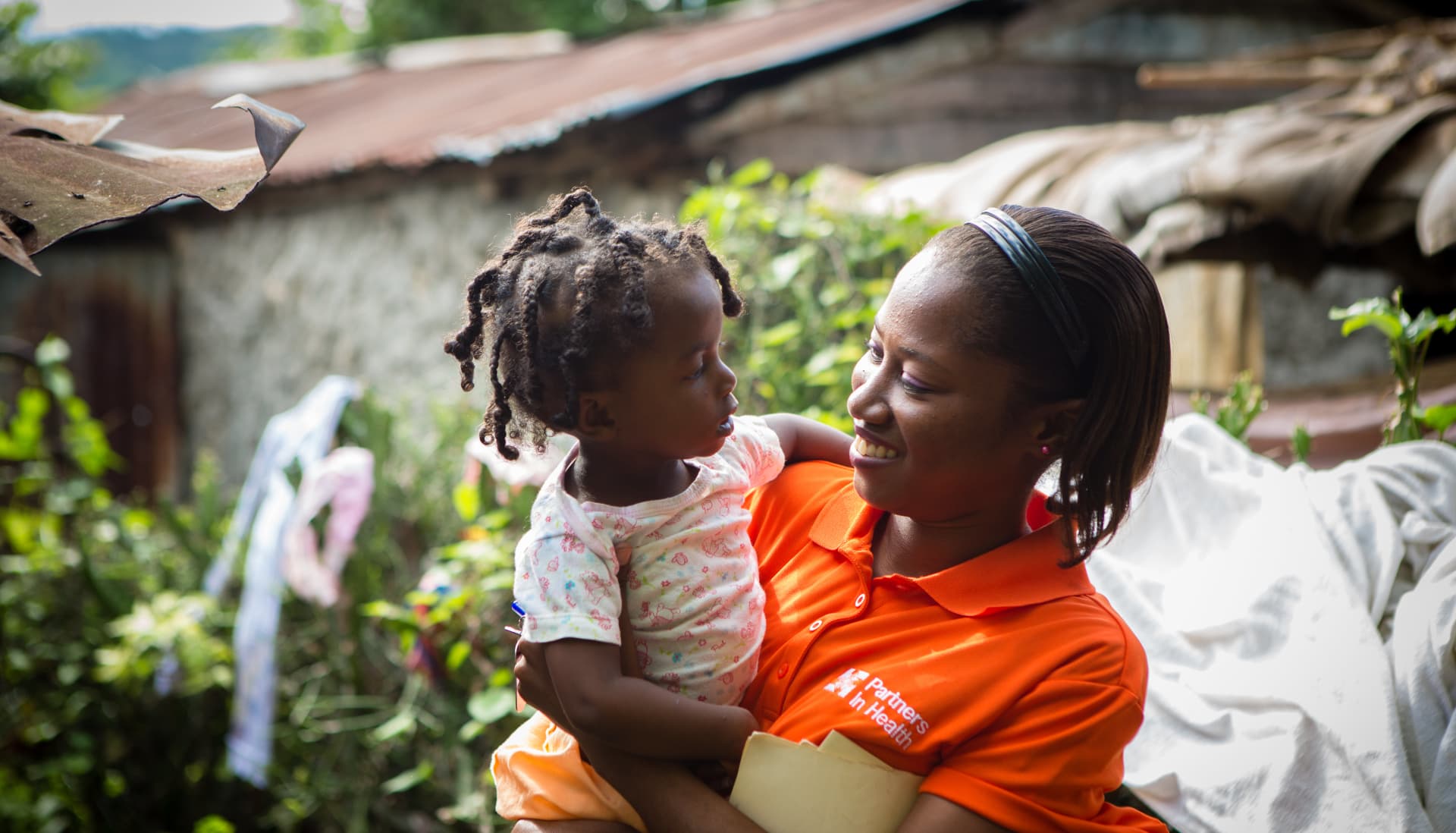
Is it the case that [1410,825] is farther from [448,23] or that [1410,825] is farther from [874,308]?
[448,23]

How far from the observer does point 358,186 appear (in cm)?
685

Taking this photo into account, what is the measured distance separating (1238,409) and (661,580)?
1.70 metres

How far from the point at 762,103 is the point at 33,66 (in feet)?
30.3

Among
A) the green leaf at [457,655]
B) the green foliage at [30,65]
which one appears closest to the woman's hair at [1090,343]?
the green leaf at [457,655]

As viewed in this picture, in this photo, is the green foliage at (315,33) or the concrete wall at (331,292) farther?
the green foliage at (315,33)

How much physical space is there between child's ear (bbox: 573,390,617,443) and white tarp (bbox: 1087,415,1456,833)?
0.98 metres

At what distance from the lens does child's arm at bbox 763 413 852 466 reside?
199 cm

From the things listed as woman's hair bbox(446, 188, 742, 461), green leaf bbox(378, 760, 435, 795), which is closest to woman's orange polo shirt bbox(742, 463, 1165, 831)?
A: woman's hair bbox(446, 188, 742, 461)

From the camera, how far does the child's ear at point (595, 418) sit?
161 cm

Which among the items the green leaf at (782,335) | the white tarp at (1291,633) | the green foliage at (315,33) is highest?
the green foliage at (315,33)

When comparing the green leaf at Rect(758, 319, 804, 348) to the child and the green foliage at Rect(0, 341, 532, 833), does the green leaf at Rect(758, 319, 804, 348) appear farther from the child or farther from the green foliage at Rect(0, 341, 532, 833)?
the child

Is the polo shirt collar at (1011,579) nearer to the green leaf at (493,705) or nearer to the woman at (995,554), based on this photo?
the woman at (995,554)

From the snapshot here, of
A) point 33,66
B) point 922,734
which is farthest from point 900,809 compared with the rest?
point 33,66

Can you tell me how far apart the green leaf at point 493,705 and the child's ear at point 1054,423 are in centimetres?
159
